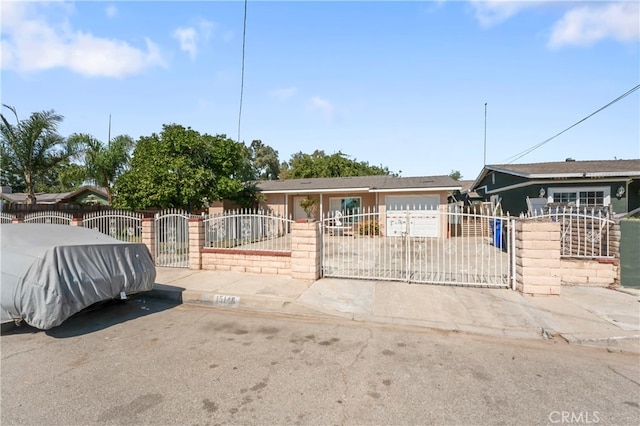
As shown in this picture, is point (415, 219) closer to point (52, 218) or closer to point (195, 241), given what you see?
point (195, 241)

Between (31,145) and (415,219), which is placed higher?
(31,145)

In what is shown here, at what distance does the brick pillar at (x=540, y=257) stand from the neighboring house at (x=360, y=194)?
9284 mm

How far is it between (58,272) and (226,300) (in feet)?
9.27

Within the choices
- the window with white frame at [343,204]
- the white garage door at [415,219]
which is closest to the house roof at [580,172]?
the white garage door at [415,219]

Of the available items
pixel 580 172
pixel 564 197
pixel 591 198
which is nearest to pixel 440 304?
pixel 580 172

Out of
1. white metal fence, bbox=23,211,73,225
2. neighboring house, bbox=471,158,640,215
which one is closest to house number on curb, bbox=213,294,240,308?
white metal fence, bbox=23,211,73,225

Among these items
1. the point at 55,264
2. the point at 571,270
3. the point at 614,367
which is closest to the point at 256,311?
the point at 55,264

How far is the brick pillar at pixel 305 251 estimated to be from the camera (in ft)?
25.0

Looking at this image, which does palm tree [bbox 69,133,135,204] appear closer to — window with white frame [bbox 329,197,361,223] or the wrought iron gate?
the wrought iron gate

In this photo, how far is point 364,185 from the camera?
60.5ft

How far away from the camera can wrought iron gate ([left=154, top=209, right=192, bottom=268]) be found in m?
9.66

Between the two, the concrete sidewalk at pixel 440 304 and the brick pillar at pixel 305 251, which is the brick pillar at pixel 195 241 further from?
the brick pillar at pixel 305 251

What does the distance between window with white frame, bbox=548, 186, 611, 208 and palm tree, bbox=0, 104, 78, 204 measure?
25.1 meters

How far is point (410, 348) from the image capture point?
4.34 meters
